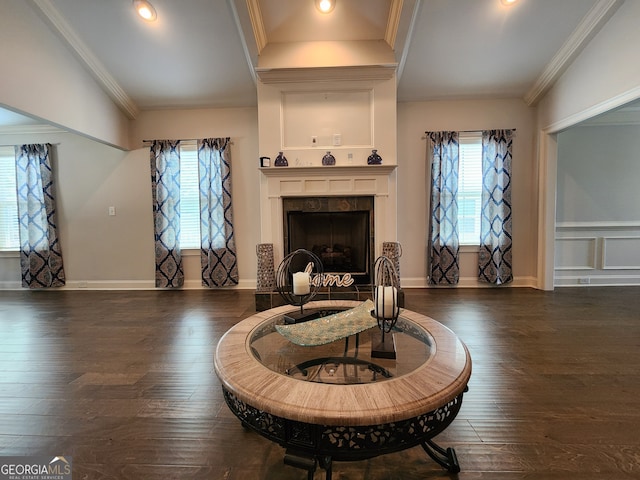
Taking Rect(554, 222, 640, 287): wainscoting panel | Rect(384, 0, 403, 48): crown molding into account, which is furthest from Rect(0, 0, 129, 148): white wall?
Rect(554, 222, 640, 287): wainscoting panel

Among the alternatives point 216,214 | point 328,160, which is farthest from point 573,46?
point 216,214

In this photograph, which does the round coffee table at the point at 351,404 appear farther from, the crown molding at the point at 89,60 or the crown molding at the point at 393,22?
the crown molding at the point at 89,60

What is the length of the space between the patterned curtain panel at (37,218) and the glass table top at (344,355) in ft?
14.8

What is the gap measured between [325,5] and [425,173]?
2.28 m

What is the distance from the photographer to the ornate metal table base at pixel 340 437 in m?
0.80

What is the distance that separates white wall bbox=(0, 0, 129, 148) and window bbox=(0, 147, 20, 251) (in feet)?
6.01

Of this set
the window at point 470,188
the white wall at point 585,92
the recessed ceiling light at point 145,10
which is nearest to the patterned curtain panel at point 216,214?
the recessed ceiling light at point 145,10

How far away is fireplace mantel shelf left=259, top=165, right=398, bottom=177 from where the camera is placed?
11.0ft

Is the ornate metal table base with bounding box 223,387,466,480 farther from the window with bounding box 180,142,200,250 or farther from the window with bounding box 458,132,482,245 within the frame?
the window with bounding box 180,142,200,250

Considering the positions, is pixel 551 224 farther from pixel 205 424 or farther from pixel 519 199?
pixel 205 424

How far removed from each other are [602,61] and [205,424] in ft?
15.0

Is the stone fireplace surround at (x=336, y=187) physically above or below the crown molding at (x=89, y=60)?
below

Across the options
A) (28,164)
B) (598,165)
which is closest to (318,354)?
(598,165)

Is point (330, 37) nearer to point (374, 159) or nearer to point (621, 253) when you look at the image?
point (374, 159)
